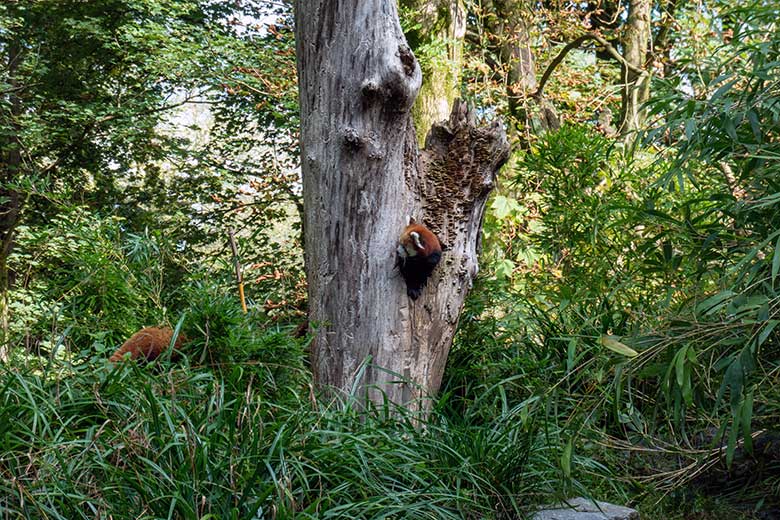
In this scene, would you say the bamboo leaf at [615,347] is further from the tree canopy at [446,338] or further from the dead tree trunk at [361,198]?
the dead tree trunk at [361,198]

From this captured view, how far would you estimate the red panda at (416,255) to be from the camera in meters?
4.32

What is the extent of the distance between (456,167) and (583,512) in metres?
2.20

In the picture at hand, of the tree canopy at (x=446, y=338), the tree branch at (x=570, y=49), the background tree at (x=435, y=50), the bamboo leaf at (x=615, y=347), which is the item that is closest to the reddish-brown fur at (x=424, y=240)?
the tree canopy at (x=446, y=338)

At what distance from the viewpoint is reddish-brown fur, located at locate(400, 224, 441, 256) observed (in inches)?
170

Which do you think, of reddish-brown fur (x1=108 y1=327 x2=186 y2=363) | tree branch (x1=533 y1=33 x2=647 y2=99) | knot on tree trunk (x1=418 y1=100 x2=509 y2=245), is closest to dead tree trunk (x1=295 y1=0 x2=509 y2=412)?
knot on tree trunk (x1=418 y1=100 x2=509 y2=245)

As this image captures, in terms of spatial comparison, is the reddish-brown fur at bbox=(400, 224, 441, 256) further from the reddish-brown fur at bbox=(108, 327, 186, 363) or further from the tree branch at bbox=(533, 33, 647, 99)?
the tree branch at bbox=(533, 33, 647, 99)

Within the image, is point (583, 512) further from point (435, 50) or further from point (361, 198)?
point (435, 50)

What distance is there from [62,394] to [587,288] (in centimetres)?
343

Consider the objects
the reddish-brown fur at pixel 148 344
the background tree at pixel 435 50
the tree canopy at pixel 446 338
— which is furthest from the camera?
the background tree at pixel 435 50

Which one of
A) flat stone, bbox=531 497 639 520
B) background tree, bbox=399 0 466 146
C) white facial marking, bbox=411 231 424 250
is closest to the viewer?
flat stone, bbox=531 497 639 520

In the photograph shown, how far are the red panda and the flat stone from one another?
1.52 metres

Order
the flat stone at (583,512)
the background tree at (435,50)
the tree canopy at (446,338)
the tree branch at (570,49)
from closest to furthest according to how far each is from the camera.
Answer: the tree canopy at (446,338)
the flat stone at (583,512)
the background tree at (435,50)
the tree branch at (570,49)

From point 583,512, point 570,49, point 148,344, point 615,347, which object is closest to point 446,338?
point 583,512

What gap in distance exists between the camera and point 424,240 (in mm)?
4320
